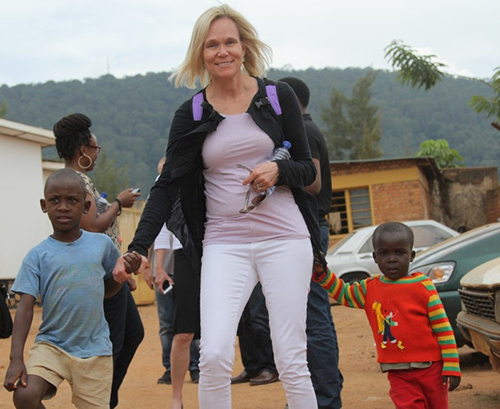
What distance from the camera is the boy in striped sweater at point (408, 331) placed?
4.35m

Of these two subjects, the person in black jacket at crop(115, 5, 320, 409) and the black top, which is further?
the black top

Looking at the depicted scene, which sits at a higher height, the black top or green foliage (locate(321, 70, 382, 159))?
green foliage (locate(321, 70, 382, 159))

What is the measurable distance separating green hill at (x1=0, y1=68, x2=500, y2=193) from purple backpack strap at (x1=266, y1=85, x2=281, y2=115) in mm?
60713

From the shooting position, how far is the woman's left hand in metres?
3.90

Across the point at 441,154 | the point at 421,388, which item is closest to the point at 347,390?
the point at 421,388

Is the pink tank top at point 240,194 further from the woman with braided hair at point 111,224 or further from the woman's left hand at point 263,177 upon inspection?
the woman with braided hair at point 111,224

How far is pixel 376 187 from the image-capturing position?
25625 millimetres

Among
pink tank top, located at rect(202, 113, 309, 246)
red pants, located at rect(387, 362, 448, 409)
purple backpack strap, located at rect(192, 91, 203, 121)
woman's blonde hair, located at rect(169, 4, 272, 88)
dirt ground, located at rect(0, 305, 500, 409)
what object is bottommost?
dirt ground, located at rect(0, 305, 500, 409)

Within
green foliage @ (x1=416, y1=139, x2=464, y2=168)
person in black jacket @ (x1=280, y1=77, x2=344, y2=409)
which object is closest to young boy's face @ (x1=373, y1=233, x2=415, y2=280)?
person in black jacket @ (x1=280, y1=77, x2=344, y2=409)

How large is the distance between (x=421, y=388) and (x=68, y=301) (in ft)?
6.48

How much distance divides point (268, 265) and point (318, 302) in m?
1.30

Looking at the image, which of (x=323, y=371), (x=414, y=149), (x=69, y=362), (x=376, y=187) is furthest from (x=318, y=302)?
(x=414, y=149)

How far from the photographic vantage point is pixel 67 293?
4047mm

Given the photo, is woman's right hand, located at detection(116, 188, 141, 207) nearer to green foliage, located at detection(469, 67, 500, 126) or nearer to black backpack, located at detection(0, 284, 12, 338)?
black backpack, located at detection(0, 284, 12, 338)
